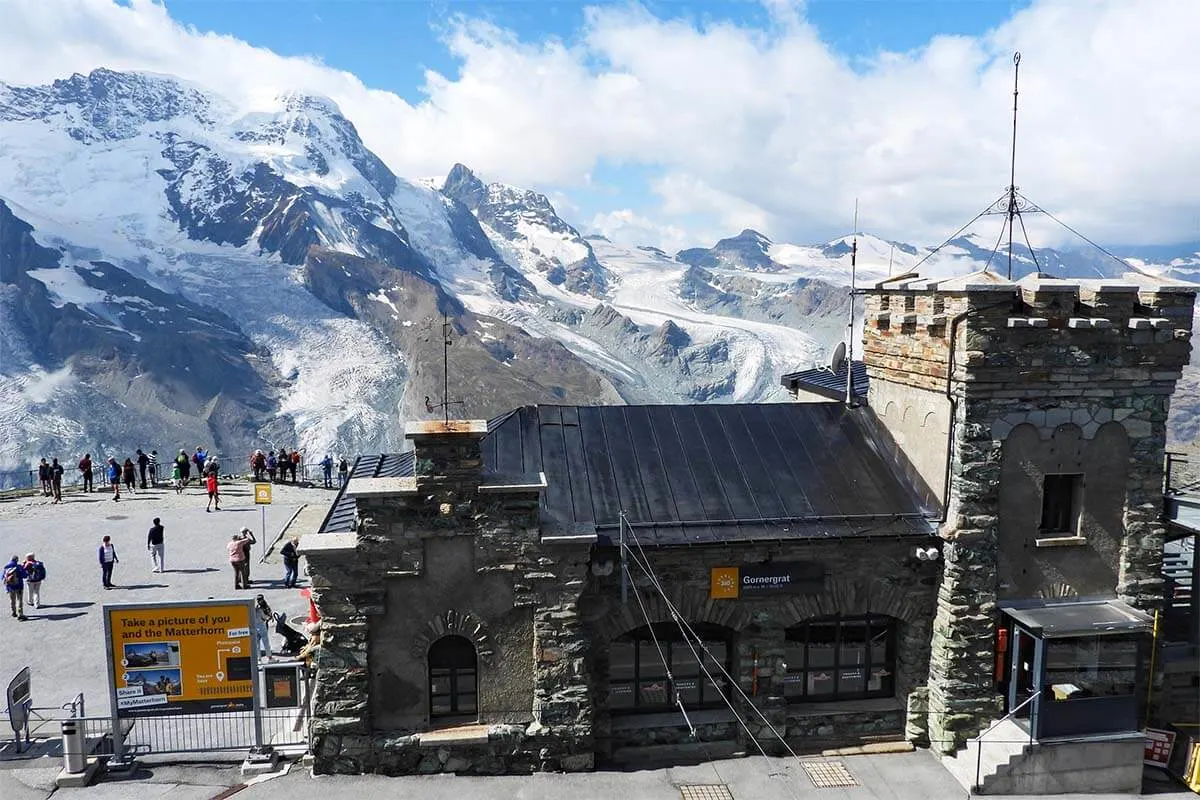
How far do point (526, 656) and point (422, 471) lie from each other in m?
3.55

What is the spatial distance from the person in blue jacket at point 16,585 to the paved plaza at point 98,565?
0.97 feet

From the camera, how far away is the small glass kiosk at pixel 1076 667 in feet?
47.5

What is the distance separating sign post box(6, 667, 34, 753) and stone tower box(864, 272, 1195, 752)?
1565 centimetres

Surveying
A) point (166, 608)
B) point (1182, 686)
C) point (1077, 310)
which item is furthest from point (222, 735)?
point (1182, 686)

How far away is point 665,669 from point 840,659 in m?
3.26

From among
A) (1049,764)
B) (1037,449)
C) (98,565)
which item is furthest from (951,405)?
(98,565)

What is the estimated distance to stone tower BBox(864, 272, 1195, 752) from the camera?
14.5m

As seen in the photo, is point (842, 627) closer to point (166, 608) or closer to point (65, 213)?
point (166, 608)

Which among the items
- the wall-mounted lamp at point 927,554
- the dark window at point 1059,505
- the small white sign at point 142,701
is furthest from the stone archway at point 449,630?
the dark window at point 1059,505

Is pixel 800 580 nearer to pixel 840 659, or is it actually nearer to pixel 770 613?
pixel 770 613

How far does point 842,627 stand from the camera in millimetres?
15625

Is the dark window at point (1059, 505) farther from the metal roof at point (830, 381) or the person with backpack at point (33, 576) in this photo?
the person with backpack at point (33, 576)

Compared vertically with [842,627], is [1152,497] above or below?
above

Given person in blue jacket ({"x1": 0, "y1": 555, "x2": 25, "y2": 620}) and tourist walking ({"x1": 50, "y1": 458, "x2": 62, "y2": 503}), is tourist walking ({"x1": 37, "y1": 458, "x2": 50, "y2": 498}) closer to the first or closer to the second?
tourist walking ({"x1": 50, "y1": 458, "x2": 62, "y2": 503})
